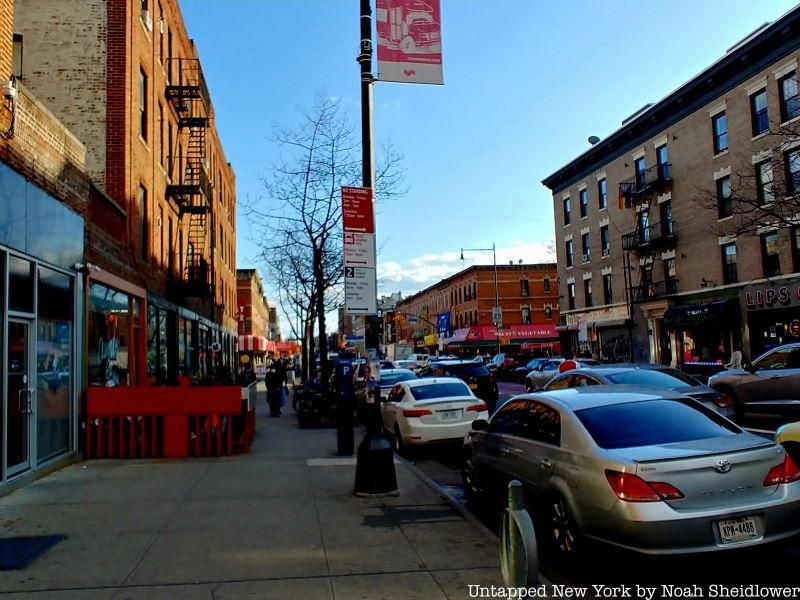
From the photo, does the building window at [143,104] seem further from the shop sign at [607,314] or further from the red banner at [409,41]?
the shop sign at [607,314]

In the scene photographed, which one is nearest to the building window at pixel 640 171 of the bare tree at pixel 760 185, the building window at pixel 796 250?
the bare tree at pixel 760 185

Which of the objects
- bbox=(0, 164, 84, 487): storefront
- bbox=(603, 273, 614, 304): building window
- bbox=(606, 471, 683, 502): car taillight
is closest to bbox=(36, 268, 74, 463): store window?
bbox=(0, 164, 84, 487): storefront

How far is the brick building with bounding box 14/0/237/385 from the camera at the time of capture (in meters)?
14.5

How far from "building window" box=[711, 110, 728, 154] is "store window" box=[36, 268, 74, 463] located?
95.2ft

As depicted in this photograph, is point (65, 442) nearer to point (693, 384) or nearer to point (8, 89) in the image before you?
point (8, 89)

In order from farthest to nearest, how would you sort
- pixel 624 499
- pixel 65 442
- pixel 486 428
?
pixel 65 442
pixel 486 428
pixel 624 499

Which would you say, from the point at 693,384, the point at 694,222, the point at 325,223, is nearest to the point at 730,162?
the point at 694,222

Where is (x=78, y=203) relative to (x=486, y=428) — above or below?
above

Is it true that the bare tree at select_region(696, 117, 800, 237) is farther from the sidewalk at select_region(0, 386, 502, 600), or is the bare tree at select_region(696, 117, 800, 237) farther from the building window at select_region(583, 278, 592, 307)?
the sidewalk at select_region(0, 386, 502, 600)

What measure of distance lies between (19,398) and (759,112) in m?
29.7

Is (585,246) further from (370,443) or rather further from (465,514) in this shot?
(465,514)

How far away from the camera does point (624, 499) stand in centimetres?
499

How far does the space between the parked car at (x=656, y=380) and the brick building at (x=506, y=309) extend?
54087 mm

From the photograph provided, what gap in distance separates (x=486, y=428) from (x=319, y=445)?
20.7 ft
